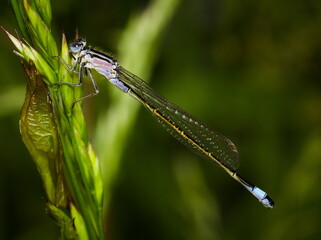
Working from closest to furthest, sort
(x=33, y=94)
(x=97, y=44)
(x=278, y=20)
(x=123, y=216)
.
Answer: (x=33, y=94), (x=123, y=216), (x=97, y=44), (x=278, y=20)

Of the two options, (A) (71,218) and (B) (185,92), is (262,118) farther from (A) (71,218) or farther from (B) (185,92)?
(A) (71,218)

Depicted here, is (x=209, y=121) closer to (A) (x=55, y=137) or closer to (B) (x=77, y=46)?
(B) (x=77, y=46)

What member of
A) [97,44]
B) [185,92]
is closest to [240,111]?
[185,92]

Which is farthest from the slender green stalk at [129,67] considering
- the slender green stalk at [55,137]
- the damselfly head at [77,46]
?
the slender green stalk at [55,137]

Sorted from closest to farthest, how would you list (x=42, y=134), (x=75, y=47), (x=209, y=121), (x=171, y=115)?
1. (x=42, y=134)
2. (x=75, y=47)
3. (x=171, y=115)
4. (x=209, y=121)

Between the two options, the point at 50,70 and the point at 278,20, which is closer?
the point at 50,70

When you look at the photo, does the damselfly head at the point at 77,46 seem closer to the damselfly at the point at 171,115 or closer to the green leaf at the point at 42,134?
the damselfly at the point at 171,115

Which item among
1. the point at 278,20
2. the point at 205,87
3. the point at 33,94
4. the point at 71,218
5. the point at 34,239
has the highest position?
the point at 278,20

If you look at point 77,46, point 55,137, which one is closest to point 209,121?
point 77,46
